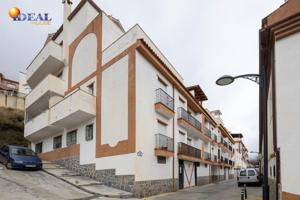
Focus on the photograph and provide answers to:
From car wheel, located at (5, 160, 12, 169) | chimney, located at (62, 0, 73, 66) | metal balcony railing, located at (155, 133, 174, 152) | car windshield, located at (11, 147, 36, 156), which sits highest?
chimney, located at (62, 0, 73, 66)

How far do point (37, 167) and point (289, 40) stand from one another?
56.7 feet

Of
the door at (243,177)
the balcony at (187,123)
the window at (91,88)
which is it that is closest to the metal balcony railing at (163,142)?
the balcony at (187,123)

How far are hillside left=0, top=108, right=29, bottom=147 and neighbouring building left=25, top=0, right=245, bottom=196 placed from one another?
17.8 feet

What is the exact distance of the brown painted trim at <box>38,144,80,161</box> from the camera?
2047cm

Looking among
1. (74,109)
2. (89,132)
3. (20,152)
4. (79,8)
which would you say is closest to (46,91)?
(20,152)

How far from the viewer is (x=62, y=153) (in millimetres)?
22188

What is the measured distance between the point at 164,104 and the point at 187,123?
5.49 meters

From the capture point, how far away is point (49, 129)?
23.0 metres

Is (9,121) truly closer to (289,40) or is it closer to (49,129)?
(49,129)

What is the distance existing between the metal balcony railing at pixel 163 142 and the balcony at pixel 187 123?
3144mm

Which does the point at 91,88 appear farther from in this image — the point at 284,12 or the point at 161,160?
the point at 284,12

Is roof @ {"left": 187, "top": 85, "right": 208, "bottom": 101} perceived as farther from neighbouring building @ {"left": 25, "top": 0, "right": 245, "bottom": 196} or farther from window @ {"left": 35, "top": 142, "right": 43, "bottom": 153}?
window @ {"left": 35, "top": 142, "right": 43, "bottom": 153}

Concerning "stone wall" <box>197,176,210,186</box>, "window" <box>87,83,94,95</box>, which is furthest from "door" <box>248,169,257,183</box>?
"window" <box>87,83,94,95</box>

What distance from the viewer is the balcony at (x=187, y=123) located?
22766 mm
